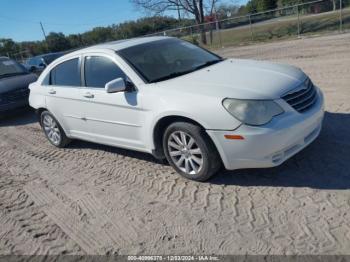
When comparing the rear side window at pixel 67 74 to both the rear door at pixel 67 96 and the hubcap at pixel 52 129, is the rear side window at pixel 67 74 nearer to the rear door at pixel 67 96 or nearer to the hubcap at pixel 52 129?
the rear door at pixel 67 96

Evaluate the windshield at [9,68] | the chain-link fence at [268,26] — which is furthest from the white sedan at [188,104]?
the chain-link fence at [268,26]

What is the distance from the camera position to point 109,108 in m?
5.04

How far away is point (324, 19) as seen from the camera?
90.7ft

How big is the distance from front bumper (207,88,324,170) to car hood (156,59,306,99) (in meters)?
0.32

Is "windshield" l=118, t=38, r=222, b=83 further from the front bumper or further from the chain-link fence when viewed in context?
the chain-link fence

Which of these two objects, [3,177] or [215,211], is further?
[3,177]

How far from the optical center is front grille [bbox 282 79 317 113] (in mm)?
4048

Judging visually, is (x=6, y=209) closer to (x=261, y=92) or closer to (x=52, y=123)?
(x=52, y=123)

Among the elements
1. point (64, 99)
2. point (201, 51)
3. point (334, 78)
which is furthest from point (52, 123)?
point (334, 78)

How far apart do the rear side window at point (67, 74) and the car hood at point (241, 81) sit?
1701mm

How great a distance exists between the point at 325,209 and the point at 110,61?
3.22 metres

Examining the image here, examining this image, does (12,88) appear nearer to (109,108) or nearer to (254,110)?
(109,108)

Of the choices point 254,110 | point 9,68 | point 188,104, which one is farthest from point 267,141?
point 9,68

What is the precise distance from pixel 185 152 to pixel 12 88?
7118 mm
